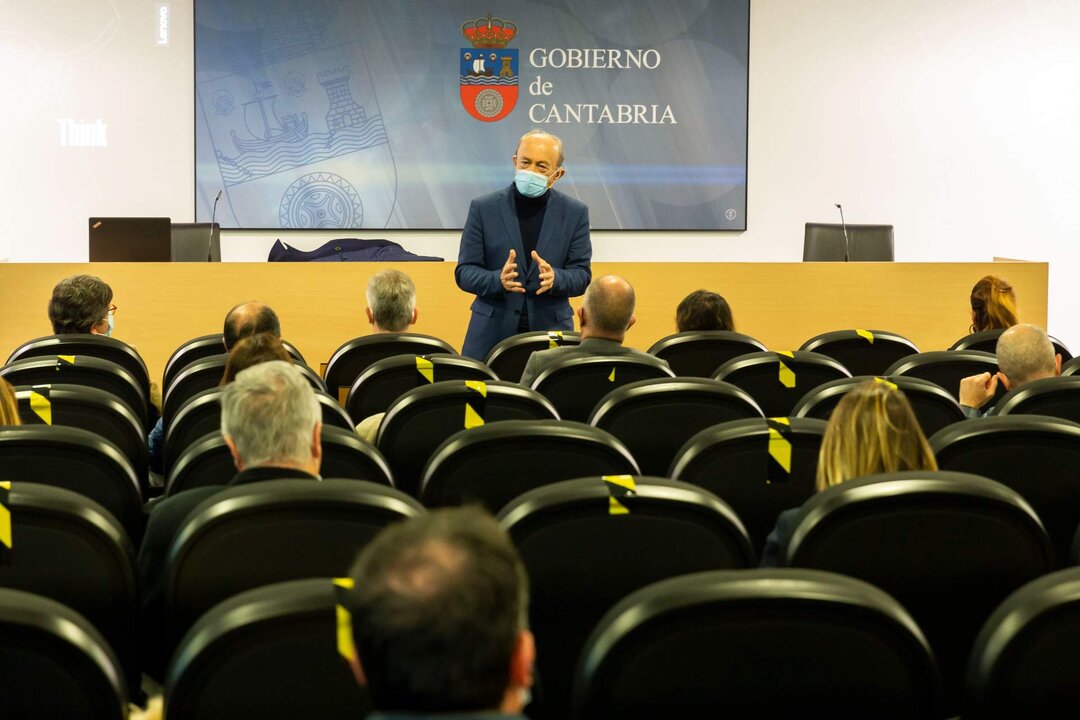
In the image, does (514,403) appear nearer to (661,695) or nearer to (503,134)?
(661,695)

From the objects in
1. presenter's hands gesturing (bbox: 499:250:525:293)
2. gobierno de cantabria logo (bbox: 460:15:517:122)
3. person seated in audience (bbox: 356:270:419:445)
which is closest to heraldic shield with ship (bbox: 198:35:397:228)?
gobierno de cantabria logo (bbox: 460:15:517:122)

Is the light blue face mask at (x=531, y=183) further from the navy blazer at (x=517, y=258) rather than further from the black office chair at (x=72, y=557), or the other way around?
the black office chair at (x=72, y=557)

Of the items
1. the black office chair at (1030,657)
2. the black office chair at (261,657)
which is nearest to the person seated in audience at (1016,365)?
the black office chair at (1030,657)

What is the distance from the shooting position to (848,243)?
8.78 m

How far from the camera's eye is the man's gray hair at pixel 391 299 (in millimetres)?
4965

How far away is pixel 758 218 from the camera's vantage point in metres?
10.3

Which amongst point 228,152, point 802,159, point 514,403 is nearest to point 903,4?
point 802,159

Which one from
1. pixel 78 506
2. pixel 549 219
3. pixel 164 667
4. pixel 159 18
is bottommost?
pixel 164 667

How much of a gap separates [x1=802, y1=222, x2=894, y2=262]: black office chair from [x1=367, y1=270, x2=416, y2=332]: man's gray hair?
4.42 metres

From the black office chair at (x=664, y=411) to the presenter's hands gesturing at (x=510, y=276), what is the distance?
240 centimetres

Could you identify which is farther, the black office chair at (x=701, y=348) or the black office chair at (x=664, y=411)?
the black office chair at (x=701, y=348)

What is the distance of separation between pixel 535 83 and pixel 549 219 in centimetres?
426

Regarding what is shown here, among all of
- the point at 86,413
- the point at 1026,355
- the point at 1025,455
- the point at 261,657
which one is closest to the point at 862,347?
the point at 1026,355

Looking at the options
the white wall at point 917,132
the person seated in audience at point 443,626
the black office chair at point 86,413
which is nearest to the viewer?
the person seated in audience at point 443,626
